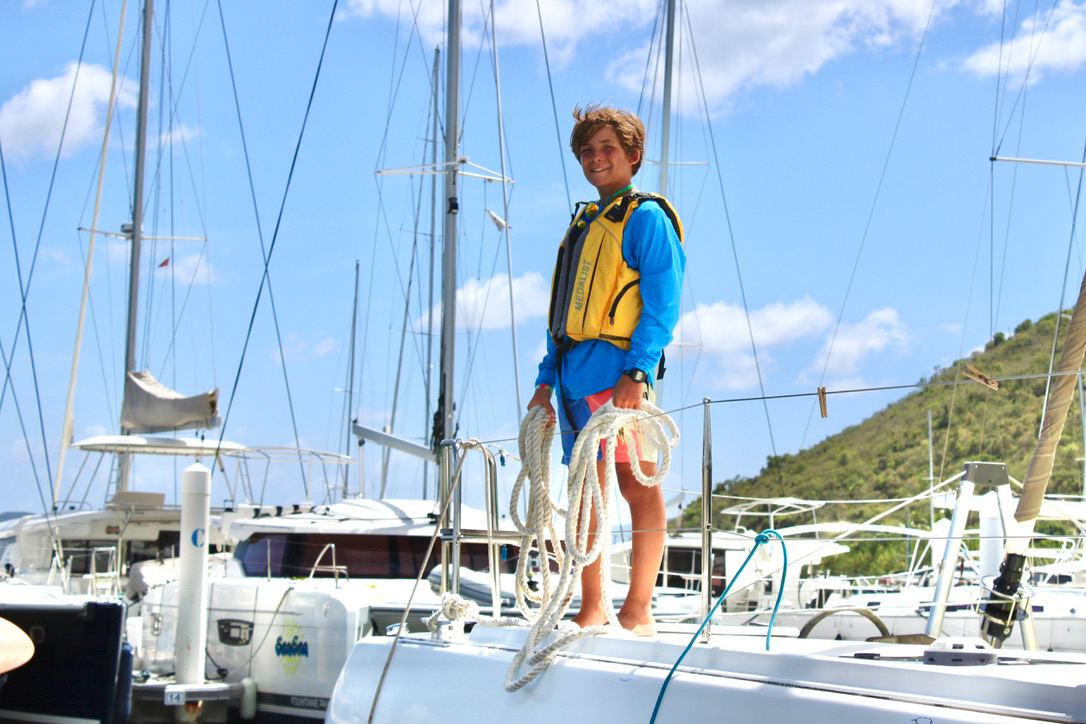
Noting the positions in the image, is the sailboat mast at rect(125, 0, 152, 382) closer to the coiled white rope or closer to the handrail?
the handrail

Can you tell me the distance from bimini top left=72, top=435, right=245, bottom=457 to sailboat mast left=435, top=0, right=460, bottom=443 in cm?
459

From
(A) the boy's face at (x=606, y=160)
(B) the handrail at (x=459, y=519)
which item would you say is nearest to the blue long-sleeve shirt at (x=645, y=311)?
(A) the boy's face at (x=606, y=160)

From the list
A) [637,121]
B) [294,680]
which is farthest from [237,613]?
[637,121]

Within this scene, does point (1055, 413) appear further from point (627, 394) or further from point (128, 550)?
point (128, 550)

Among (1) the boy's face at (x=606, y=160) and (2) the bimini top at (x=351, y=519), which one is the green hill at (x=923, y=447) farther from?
(1) the boy's face at (x=606, y=160)

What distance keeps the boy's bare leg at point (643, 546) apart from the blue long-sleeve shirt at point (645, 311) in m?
0.28

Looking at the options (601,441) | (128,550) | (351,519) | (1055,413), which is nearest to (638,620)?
(601,441)

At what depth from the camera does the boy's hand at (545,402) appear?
358 centimetres

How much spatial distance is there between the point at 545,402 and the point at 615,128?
868mm

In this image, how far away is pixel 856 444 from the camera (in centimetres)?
4650

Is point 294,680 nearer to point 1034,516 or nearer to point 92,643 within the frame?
point 92,643

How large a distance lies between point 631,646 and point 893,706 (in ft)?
2.84

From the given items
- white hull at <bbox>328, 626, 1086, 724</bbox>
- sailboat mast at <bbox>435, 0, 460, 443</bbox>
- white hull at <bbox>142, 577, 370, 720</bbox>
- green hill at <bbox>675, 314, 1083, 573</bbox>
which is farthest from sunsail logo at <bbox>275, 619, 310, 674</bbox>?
green hill at <bbox>675, 314, 1083, 573</bbox>

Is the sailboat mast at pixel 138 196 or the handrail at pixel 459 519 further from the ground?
the sailboat mast at pixel 138 196
